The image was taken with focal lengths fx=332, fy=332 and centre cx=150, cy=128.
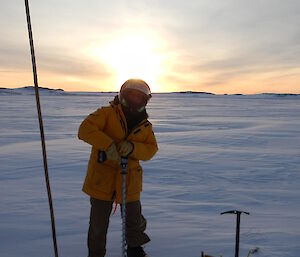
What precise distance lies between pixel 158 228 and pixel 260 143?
6.69m

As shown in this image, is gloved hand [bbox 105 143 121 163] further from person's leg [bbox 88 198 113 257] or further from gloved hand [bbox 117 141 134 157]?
person's leg [bbox 88 198 113 257]

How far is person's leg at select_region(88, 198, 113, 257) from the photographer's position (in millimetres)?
2580

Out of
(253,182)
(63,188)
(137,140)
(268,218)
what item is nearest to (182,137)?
(253,182)

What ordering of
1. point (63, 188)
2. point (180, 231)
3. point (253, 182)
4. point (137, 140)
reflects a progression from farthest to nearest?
point (253, 182) → point (63, 188) → point (180, 231) → point (137, 140)

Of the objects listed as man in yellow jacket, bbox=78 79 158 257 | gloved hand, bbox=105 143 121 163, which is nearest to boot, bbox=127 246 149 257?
man in yellow jacket, bbox=78 79 158 257

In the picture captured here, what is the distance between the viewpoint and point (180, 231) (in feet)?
11.1

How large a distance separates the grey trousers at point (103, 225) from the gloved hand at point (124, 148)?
48cm

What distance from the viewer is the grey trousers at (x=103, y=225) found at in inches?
102

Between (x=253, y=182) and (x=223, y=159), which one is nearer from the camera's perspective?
Answer: (x=253, y=182)

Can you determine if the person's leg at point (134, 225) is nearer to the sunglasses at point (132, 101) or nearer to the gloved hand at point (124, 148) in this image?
the gloved hand at point (124, 148)

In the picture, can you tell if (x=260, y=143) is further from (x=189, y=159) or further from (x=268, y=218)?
(x=268, y=218)

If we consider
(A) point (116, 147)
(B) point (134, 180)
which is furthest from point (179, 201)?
(A) point (116, 147)

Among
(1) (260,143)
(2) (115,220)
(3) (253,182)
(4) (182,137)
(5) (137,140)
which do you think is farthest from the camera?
(4) (182,137)

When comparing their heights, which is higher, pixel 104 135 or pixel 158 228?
pixel 104 135
